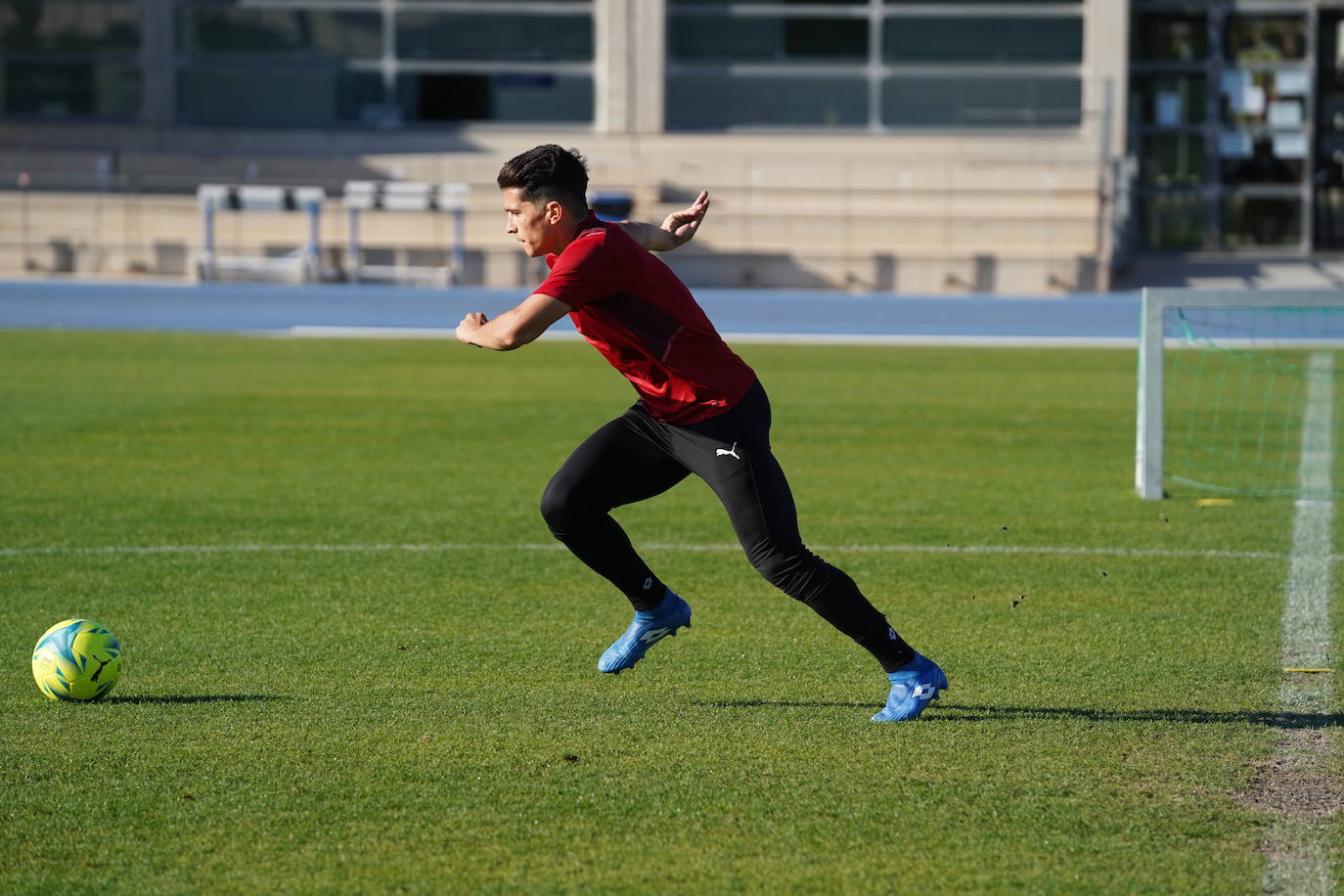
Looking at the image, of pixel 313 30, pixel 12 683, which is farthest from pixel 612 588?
pixel 313 30

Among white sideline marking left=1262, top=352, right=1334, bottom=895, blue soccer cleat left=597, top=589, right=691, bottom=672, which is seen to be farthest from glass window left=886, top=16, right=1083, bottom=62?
blue soccer cleat left=597, top=589, right=691, bottom=672

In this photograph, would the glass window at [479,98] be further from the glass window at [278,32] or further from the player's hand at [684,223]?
the player's hand at [684,223]

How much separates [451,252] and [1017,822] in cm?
2493

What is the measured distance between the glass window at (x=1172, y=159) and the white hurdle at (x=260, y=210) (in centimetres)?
1499

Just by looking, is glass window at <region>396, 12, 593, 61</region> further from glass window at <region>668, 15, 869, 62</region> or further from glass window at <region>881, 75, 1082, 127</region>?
glass window at <region>881, 75, 1082, 127</region>

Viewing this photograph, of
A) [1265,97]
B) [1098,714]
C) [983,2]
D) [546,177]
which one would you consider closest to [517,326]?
[546,177]

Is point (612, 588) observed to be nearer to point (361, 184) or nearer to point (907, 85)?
point (361, 184)

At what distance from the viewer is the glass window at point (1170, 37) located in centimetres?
3238

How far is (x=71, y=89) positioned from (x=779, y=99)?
43.0ft

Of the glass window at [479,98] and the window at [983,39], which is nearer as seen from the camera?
the window at [983,39]

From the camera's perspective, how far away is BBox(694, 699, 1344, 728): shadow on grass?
18.7 feet

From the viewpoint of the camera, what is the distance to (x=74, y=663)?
5.89 meters

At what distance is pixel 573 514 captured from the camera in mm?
5875

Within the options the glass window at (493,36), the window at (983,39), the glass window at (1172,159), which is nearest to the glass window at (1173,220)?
the glass window at (1172,159)
